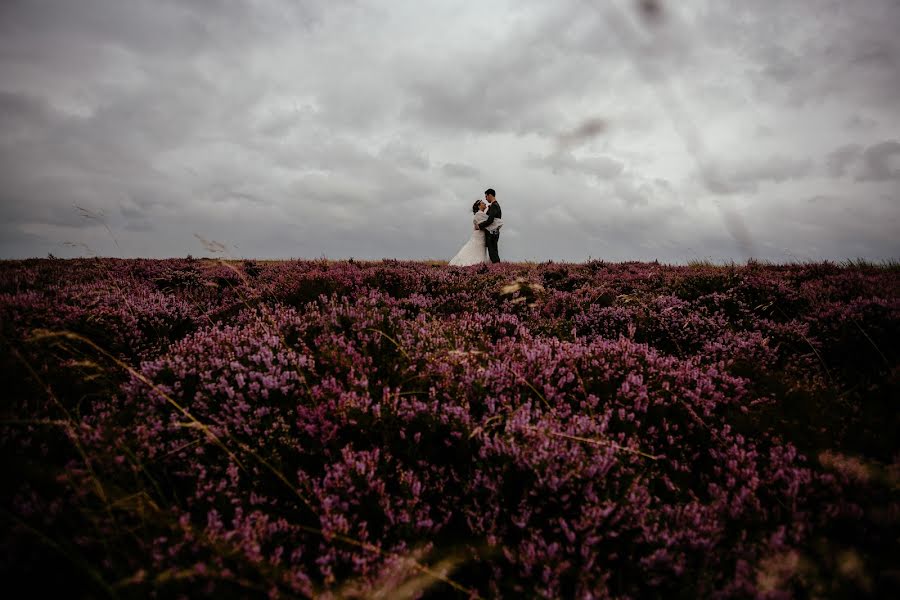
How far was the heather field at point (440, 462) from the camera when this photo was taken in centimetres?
191

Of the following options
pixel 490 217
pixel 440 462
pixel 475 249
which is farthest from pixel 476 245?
pixel 440 462

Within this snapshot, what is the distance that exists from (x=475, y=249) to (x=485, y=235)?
781 millimetres

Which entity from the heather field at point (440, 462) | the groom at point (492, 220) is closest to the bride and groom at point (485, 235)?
the groom at point (492, 220)

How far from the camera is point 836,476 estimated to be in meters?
2.44

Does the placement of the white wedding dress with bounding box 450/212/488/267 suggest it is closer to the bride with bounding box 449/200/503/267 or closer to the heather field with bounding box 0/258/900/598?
the bride with bounding box 449/200/503/267

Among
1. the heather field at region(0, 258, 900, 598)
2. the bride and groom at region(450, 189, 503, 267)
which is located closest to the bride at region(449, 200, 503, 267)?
the bride and groom at region(450, 189, 503, 267)

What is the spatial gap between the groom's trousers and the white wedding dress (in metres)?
0.18

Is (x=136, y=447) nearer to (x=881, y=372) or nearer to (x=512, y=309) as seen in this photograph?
(x=512, y=309)

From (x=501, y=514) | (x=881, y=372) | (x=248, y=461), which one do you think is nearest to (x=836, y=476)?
(x=881, y=372)

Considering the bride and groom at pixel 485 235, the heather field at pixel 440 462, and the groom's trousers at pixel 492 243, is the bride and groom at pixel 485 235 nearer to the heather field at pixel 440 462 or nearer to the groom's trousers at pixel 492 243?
the groom's trousers at pixel 492 243

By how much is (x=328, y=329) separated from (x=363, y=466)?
178cm

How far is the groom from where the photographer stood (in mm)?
16766

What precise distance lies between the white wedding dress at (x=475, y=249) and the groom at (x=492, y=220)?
20cm

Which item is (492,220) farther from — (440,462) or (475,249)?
(440,462)
